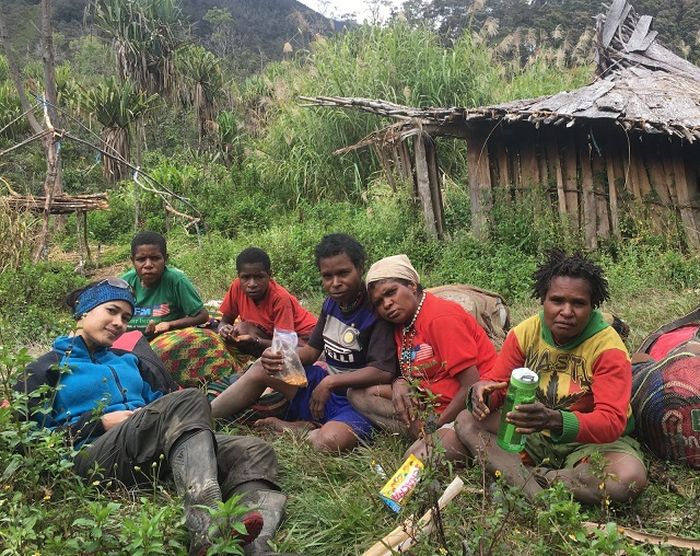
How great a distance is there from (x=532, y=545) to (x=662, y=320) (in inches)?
124

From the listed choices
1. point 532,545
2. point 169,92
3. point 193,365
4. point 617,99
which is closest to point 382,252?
point 617,99

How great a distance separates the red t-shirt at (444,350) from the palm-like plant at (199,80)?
1435 centimetres

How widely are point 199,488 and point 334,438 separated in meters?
0.97

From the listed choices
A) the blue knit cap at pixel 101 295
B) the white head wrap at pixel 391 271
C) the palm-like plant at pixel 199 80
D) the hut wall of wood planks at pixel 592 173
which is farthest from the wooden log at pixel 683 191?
the palm-like plant at pixel 199 80

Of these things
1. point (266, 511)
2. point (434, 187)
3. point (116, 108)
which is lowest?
point (266, 511)

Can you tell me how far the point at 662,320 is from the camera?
470cm

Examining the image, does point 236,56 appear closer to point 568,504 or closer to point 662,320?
point 662,320

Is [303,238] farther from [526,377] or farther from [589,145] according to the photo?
[526,377]

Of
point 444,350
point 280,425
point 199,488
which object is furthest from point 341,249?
point 199,488

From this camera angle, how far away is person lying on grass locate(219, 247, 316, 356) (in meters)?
3.96

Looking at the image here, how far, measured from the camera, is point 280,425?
343 centimetres

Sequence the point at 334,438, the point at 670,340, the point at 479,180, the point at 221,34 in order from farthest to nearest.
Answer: the point at 221,34 → the point at 479,180 → the point at 670,340 → the point at 334,438

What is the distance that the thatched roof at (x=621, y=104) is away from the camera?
20.4 ft

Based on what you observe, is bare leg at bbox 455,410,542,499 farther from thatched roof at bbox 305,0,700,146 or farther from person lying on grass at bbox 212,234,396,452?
thatched roof at bbox 305,0,700,146
